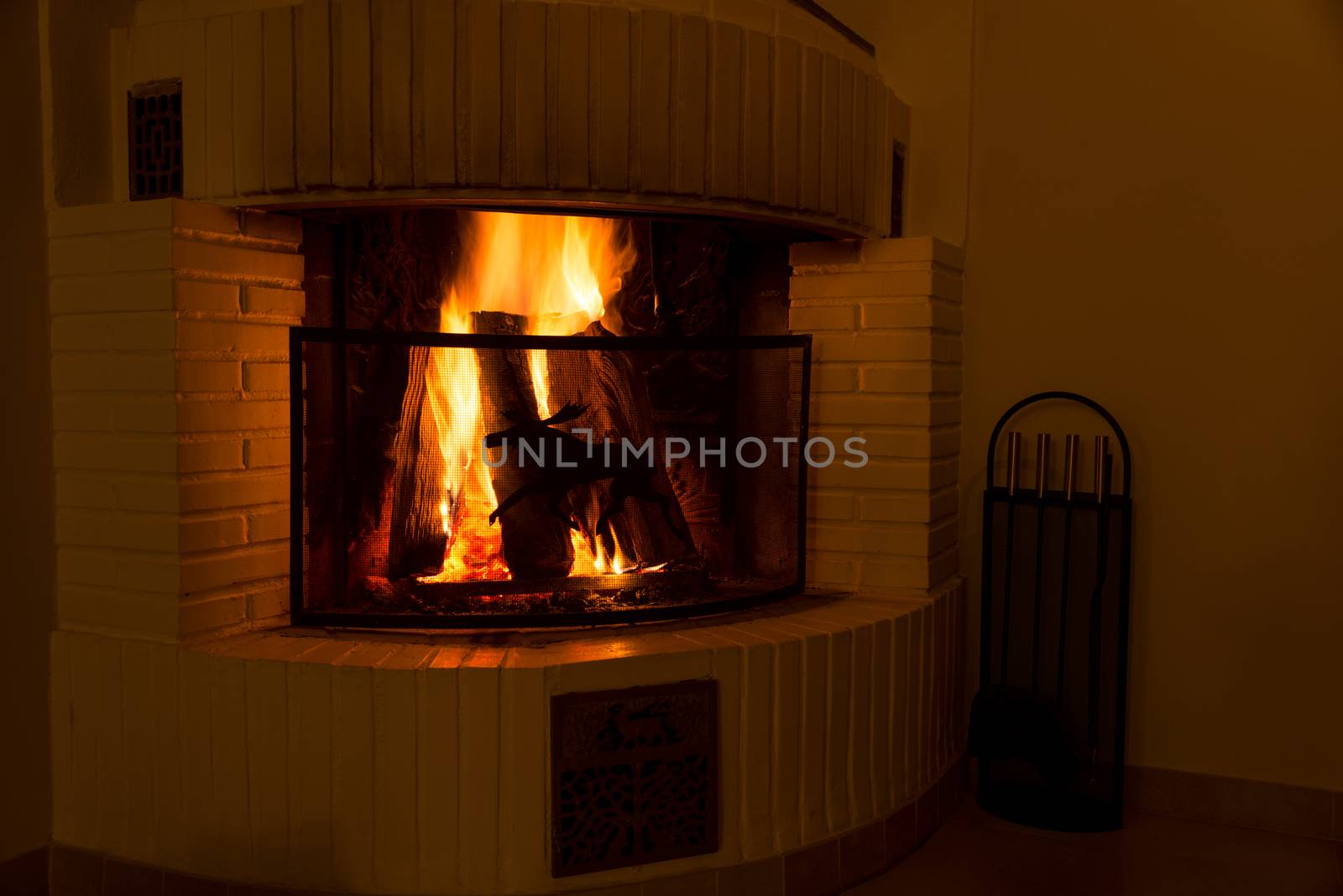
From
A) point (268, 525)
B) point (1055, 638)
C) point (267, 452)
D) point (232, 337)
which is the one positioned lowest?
point (1055, 638)

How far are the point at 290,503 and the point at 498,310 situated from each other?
532 millimetres

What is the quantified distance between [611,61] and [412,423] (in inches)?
28.2

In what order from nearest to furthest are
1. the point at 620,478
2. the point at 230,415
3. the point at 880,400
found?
the point at 230,415 → the point at 620,478 → the point at 880,400

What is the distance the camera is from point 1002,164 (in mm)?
2436

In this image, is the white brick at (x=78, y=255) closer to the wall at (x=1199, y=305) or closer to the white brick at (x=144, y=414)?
the white brick at (x=144, y=414)

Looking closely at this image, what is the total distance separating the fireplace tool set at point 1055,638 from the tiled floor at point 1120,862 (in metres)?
0.08

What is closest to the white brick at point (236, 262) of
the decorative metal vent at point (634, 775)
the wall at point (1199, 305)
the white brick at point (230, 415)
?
the white brick at point (230, 415)

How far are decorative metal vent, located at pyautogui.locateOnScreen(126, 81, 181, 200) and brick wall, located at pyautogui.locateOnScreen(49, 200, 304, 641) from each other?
101mm

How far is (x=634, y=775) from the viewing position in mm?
1821

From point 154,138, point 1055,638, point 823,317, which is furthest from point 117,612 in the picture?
point 1055,638

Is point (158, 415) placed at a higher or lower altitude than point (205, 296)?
lower

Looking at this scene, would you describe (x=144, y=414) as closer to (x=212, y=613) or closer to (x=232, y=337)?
(x=232, y=337)

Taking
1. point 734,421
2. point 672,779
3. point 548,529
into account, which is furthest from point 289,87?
point 672,779

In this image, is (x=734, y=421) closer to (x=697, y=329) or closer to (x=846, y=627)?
(x=697, y=329)
